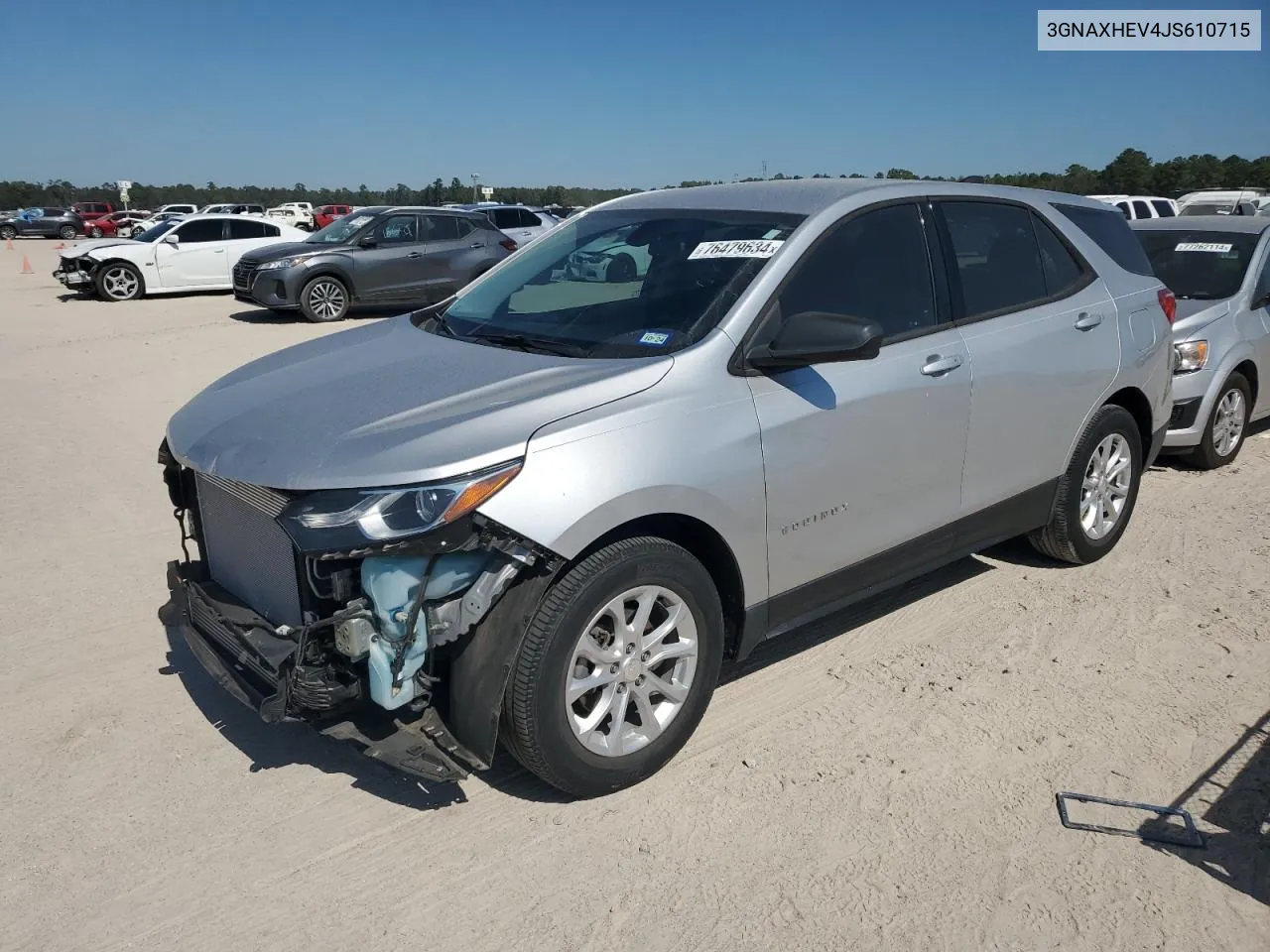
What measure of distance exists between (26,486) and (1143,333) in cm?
690

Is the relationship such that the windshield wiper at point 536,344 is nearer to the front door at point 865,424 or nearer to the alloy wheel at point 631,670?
the front door at point 865,424

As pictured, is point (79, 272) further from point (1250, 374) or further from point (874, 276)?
point (1250, 374)

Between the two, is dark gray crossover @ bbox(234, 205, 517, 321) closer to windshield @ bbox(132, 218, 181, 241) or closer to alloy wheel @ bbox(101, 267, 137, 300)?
alloy wheel @ bbox(101, 267, 137, 300)

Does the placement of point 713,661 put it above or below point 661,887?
above

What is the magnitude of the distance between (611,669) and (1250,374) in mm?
6372

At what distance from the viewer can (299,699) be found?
9.80 ft

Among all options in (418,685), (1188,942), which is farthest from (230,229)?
(1188,942)

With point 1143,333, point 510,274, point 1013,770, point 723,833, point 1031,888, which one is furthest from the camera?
point 1143,333

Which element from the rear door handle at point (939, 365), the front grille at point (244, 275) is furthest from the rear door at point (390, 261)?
the rear door handle at point (939, 365)

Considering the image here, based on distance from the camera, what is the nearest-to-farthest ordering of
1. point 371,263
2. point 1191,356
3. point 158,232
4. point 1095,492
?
point 1095,492, point 1191,356, point 371,263, point 158,232

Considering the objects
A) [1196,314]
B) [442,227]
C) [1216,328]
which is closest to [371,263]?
[442,227]

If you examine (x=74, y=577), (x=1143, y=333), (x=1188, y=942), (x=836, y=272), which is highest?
(x=836, y=272)

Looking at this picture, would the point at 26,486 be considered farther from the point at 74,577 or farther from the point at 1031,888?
the point at 1031,888

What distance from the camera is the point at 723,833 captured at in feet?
10.5
